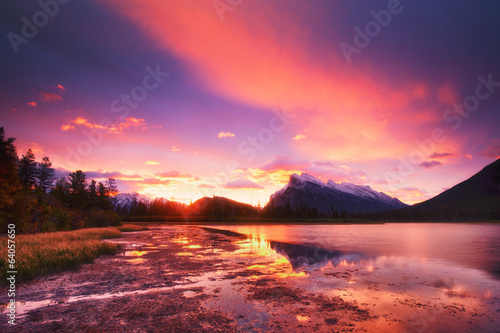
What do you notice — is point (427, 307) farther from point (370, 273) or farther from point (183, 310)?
point (183, 310)

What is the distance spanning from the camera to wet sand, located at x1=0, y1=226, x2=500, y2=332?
9.22m

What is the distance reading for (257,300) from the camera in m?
12.1

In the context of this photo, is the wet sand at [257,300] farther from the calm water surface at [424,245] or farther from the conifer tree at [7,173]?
the conifer tree at [7,173]

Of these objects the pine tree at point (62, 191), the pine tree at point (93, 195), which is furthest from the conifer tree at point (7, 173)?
the pine tree at point (93, 195)

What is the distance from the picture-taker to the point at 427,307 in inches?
444

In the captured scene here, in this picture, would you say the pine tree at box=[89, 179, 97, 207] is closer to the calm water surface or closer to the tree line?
the tree line

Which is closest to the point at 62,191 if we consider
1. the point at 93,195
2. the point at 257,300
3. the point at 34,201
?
the point at 93,195

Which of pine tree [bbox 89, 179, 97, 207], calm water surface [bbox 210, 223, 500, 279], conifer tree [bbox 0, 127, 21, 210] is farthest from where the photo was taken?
pine tree [bbox 89, 179, 97, 207]

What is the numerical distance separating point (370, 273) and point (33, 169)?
124460 mm

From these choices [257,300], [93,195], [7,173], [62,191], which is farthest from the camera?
[93,195]

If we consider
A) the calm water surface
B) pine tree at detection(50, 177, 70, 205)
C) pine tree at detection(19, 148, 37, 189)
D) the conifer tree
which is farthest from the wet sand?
pine tree at detection(19, 148, 37, 189)

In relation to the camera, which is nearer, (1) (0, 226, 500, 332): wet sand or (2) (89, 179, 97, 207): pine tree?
(1) (0, 226, 500, 332): wet sand

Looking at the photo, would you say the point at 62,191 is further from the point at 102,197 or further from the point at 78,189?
the point at 102,197

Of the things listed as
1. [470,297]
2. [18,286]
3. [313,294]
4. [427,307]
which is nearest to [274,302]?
[313,294]
